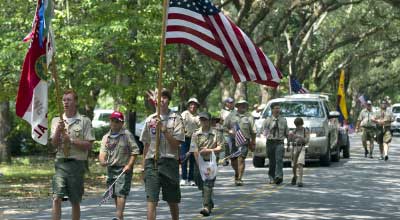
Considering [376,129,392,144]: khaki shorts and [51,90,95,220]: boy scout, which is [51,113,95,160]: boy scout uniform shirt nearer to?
[51,90,95,220]: boy scout

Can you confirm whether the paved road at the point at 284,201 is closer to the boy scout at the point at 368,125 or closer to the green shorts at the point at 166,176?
the green shorts at the point at 166,176

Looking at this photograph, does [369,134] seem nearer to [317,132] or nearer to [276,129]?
[317,132]

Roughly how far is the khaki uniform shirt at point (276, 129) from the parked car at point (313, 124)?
4.47m

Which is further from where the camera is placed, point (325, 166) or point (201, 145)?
point (325, 166)

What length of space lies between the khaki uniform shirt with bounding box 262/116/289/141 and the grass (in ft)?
11.8

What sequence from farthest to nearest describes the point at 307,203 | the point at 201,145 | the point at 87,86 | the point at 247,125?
the point at 87,86
the point at 247,125
the point at 307,203
the point at 201,145

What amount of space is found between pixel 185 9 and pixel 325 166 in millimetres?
14008

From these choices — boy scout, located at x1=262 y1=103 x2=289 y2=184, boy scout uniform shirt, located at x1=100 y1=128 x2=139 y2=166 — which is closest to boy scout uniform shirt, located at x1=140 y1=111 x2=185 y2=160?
boy scout uniform shirt, located at x1=100 y1=128 x2=139 y2=166

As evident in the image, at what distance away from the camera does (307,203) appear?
15203 mm

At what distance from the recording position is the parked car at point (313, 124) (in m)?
24.3

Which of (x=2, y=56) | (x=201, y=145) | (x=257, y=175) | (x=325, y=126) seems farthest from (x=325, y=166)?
(x=201, y=145)

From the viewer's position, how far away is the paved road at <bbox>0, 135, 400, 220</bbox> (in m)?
13.7

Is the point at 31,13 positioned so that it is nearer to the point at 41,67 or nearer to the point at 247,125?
the point at 247,125

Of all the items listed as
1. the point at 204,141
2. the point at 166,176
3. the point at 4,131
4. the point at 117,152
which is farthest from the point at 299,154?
the point at 4,131
